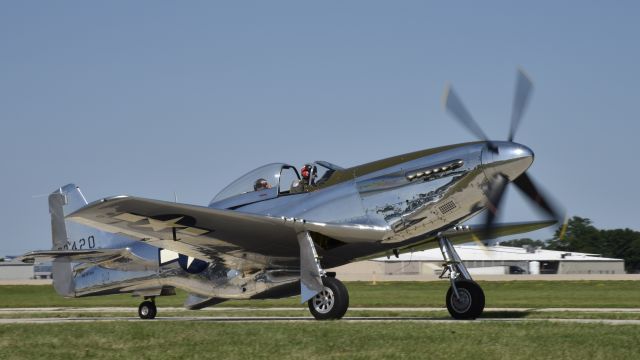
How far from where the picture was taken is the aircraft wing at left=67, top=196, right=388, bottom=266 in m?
15.1

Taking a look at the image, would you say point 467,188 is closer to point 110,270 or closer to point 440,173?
point 440,173

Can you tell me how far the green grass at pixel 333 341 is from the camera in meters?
10.0

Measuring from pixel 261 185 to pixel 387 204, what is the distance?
3057 mm

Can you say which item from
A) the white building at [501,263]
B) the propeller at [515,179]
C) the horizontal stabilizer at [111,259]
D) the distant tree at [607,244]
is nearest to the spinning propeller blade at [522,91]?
the propeller at [515,179]

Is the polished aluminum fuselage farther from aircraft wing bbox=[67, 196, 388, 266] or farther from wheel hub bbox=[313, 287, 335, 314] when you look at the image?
wheel hub bbox=[313, 287, 335, 314]

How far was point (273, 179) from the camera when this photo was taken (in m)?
17.8

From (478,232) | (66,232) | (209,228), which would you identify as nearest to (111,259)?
(66,232)

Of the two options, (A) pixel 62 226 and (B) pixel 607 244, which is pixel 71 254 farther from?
(B) pixel 607 244

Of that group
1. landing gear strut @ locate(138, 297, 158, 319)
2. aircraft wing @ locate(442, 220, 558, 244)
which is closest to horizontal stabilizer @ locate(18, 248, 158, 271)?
landing gear strut @ locate(138, 297, 158, 319)

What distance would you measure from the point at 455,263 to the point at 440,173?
1914 mm

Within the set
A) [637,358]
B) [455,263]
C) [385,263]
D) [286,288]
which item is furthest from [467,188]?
[385,263]

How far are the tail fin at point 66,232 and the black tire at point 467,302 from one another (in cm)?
975

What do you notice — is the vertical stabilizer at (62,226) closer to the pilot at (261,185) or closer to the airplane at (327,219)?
the airplane at (327,219)

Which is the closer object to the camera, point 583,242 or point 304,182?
point 304,182
